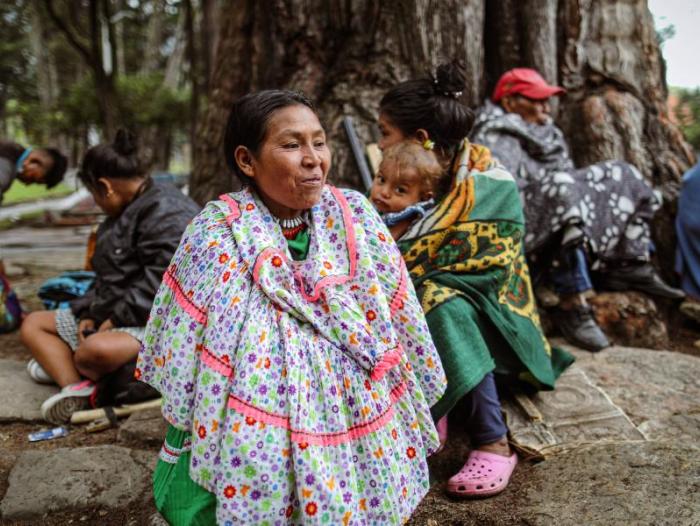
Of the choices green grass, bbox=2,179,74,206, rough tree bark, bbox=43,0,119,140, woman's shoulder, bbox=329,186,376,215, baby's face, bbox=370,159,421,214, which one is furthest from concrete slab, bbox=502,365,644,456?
green grass, bbox=2,179,74,206

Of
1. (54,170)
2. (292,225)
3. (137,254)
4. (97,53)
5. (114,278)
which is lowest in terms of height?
(114,278)

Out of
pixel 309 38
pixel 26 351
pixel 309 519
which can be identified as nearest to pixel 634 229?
pixel 309 38

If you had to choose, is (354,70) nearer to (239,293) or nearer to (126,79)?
(239,293)

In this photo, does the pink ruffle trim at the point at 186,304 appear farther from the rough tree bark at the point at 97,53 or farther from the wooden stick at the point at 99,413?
the rough tree bark at the point at 97,53

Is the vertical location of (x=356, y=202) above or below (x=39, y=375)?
above

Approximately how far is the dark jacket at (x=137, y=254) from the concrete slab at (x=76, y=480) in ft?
2.24

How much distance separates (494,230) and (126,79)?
16.2m

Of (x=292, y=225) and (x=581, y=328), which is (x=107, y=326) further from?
(x=581, y=328)

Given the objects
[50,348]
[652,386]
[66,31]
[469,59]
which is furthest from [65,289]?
[66,31]

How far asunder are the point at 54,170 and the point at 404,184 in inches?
103

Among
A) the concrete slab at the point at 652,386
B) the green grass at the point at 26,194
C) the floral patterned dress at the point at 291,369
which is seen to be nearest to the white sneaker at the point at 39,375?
the floral patterned dress at the point at 291,369

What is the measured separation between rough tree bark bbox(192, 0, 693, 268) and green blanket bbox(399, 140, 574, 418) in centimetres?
129

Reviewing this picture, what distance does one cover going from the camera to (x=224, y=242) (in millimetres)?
1707

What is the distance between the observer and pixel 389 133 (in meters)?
2.75
